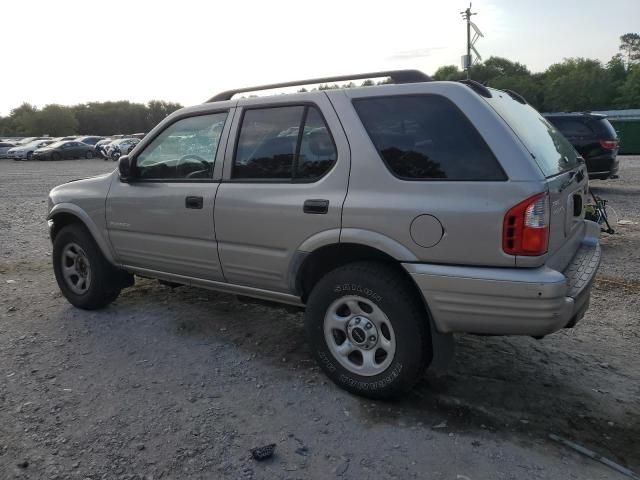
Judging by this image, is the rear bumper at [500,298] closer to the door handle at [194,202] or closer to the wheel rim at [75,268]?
the door handle at [194,202]

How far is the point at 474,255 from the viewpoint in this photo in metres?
2.85

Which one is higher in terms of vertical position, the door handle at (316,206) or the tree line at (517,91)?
the tree line at (517,91)

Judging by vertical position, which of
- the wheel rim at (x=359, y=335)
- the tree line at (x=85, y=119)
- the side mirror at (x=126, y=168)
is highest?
the tree line at (x=85, y=119)

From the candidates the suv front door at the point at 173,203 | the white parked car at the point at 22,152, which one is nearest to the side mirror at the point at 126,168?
the suv front door at the point at 173,203

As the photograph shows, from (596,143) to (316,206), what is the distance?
35.0ft

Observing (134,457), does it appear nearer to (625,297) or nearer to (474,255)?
(474,255)

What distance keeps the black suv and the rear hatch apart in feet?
29.8

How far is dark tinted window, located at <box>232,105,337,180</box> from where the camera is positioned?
346 cm

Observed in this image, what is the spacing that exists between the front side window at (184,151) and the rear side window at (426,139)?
1.26 metres

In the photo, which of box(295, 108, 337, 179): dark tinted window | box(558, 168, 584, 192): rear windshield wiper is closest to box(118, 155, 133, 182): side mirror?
box(295, 108, 337, 179): dark tinted window

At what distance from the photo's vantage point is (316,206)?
336cm

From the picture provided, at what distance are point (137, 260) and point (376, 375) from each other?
2.35m

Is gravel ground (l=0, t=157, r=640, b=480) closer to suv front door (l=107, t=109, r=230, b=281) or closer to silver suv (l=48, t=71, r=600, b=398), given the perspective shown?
silver suv (l=48, t=71, r=600, b=398)

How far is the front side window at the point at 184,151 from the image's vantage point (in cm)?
405
